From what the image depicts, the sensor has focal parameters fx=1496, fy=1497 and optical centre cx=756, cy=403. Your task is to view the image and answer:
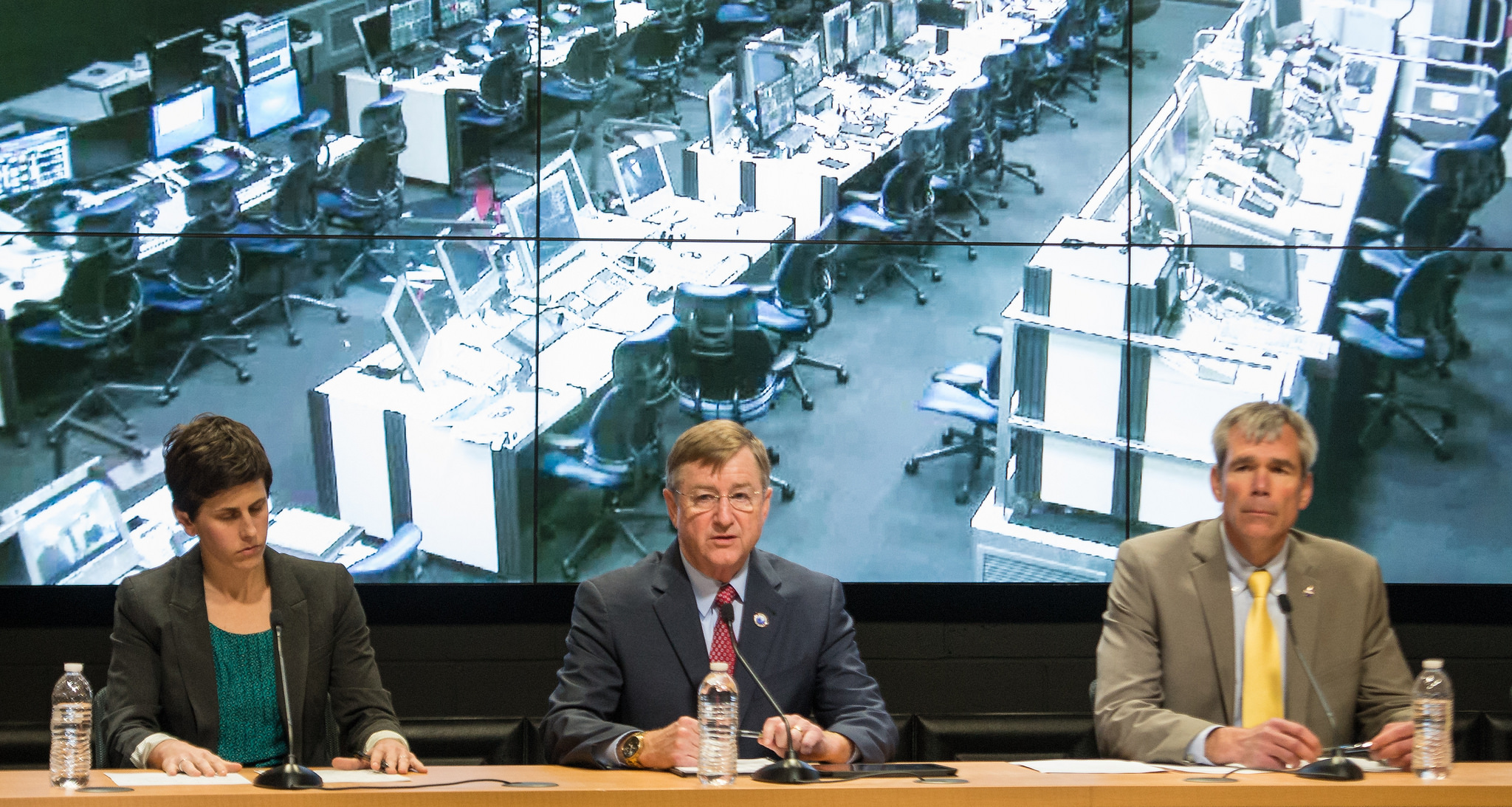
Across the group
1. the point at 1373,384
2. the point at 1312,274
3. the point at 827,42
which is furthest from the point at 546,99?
the point at 1373,384

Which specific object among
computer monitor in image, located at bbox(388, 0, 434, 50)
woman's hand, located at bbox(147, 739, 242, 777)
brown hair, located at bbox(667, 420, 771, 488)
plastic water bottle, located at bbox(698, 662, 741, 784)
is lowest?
woman's hand, located at bbox(147, 739, 242, 777)

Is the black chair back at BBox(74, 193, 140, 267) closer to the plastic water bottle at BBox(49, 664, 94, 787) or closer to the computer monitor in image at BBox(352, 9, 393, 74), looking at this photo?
the computer monitor in image at BBox(352, 9, 393, 74)

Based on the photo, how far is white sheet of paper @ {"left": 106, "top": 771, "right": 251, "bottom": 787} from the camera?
6.98 ft

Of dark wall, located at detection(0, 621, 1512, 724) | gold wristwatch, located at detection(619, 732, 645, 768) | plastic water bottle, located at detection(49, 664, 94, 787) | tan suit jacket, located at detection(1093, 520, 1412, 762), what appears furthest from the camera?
dark wall, located at detection(0, 621, 1512, 724)

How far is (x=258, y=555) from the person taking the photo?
2479 mm

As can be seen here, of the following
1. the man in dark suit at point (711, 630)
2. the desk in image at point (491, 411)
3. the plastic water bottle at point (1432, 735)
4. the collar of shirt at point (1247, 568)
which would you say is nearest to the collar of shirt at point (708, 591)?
the man in dark suit at point (711, 630)

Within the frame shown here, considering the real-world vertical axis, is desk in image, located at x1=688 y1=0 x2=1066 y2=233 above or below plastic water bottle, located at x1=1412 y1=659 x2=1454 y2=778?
above

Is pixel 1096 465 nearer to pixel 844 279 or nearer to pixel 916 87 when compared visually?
pixel 844 279

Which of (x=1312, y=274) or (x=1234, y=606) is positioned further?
(x=1312, y=274)

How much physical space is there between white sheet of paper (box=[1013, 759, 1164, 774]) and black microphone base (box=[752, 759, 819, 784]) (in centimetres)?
35

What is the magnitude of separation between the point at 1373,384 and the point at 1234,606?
171 centimetres

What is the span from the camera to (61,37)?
402 cm

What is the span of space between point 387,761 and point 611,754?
363 millimetres

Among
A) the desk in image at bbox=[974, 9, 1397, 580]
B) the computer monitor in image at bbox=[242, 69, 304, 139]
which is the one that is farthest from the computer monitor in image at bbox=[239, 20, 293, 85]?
the desk in image at bbox=[974, 9, 1397, 580]
